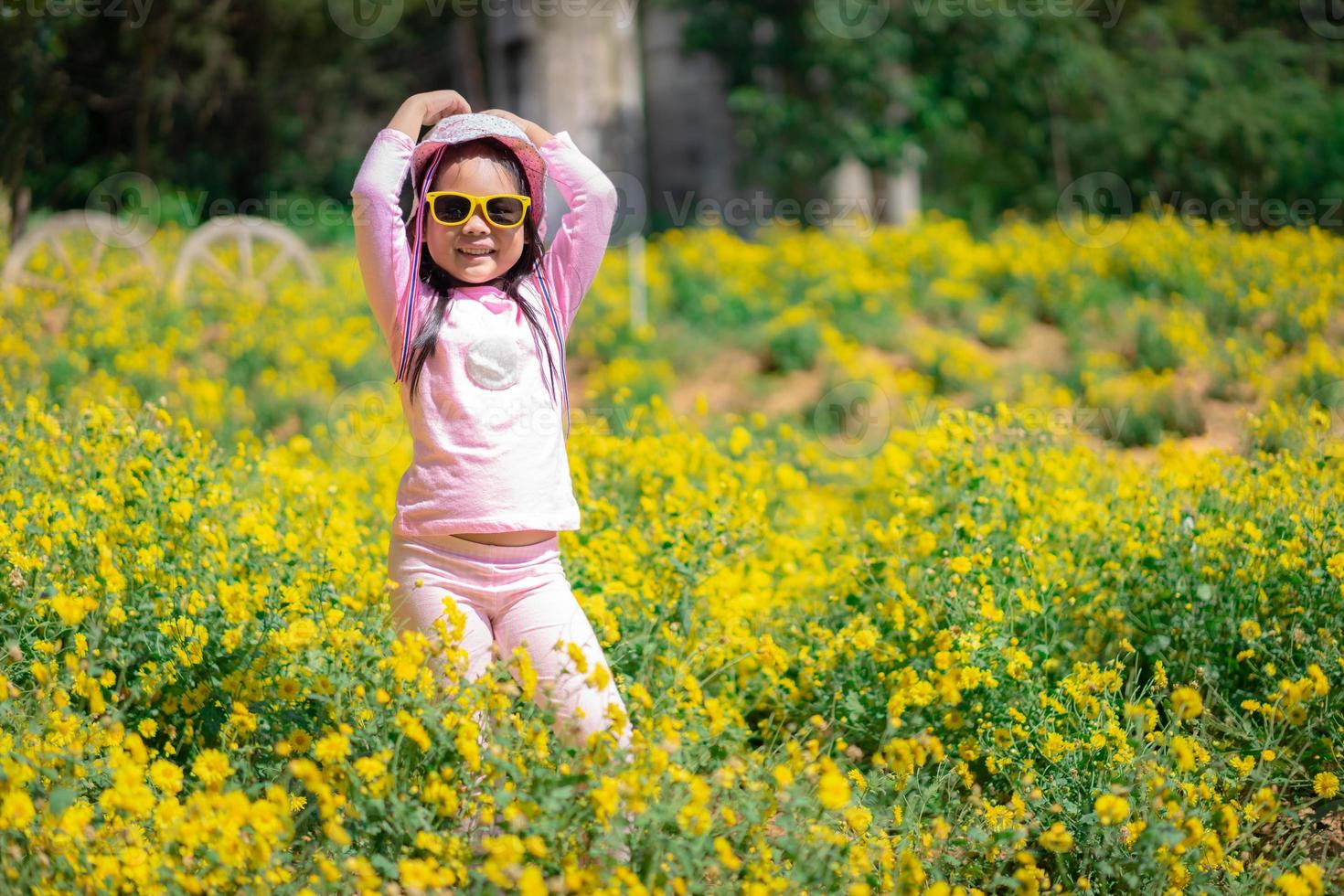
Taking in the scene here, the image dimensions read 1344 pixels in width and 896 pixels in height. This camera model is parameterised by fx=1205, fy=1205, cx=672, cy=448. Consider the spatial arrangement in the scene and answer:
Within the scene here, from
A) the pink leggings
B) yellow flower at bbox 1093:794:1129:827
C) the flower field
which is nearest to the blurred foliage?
the flower field

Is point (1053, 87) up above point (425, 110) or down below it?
above

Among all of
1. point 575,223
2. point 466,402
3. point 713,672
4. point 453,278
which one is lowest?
point 713,672

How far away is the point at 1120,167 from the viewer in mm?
12305

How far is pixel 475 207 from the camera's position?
262cm

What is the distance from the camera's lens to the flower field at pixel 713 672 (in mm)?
2148

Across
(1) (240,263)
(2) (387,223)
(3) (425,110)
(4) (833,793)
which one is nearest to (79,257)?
(1) (240,263)

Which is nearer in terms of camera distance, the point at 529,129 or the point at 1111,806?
the point at 1111,806

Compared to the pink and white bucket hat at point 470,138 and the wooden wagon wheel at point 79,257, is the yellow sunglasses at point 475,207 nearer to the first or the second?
the pink and white bucket hat at point 470,138

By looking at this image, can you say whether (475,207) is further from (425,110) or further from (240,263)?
(240,263)

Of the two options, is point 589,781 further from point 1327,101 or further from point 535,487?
point 1327,101

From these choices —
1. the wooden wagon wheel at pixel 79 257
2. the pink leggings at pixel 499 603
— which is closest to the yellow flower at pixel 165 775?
the pink leggings at pixel 499 603

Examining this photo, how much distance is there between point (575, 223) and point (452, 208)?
0.30 metres

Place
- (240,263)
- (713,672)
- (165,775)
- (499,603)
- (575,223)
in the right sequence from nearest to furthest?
(165,775)
(499,603)
(575,223)
(713,672)
(240,263)

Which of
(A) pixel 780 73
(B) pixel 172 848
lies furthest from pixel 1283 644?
(A) pixel 780 73
